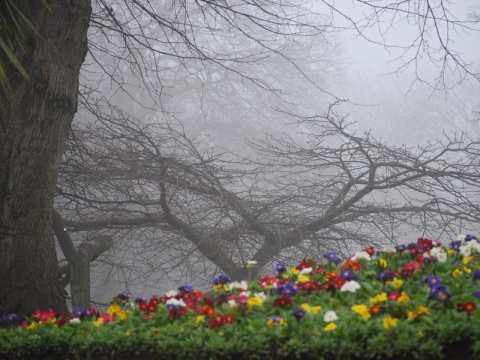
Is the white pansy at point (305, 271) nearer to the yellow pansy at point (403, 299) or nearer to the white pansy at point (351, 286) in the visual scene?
the white pansy at point (351, 286)

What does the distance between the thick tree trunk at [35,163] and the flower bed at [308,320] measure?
880mm

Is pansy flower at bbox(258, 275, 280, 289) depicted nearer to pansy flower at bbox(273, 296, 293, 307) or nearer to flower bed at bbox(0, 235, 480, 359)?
flower bed at bbox(0, 235, 480, 359)

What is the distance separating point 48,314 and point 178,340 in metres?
1.14

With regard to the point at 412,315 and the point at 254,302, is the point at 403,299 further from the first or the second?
the point at 254,302

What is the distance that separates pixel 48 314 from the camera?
331 cm

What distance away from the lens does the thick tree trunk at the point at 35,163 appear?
4098mm

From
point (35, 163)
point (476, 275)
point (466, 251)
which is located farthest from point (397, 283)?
point (35, 163)

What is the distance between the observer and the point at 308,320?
246 cm

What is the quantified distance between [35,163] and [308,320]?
254cm

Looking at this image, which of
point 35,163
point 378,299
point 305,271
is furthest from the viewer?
point 35,163

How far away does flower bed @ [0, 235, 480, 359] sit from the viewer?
7.38 feet

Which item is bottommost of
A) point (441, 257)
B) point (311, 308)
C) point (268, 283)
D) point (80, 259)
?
point (311, 308)

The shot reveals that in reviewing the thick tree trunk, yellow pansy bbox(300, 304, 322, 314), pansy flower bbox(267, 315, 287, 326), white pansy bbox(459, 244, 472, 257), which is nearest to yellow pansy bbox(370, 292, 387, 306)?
yellow pansy bbox(300, 304, 322, 314)

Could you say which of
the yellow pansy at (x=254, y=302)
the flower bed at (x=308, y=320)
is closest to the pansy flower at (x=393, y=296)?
the flower bed at (x=308, y=320)
